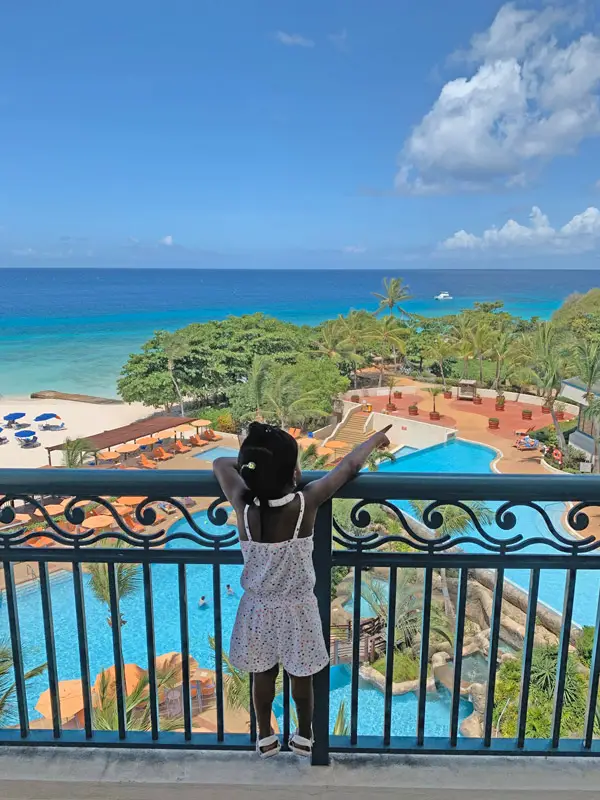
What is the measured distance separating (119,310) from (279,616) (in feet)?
276

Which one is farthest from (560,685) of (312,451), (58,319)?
(58,319)

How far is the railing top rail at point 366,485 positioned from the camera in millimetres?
1438

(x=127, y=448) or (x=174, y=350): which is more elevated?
(x=174, y=350)

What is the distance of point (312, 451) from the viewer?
47.3 feet

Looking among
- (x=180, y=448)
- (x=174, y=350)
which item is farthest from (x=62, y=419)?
(x=180, y=448)

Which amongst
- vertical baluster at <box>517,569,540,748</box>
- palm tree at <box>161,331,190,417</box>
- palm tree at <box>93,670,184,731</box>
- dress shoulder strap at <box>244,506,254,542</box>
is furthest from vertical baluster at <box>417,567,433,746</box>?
palm tree at <box>161,331,190,417</box>

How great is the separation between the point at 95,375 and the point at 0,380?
6.38m

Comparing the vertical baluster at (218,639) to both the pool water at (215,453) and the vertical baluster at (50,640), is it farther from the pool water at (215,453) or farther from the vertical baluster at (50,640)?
the pool water at (215,453)

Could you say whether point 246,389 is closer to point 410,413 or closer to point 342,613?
point 410,413

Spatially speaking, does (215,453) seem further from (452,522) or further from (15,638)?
(15,638)

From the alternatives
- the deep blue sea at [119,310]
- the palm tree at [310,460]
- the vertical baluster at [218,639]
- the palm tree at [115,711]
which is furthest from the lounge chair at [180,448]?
the deep blue sea at [119,310]

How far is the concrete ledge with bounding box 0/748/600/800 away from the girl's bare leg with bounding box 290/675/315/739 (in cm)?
15

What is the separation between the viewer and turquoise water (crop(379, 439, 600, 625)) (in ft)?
35.9

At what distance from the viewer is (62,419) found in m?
29.2
